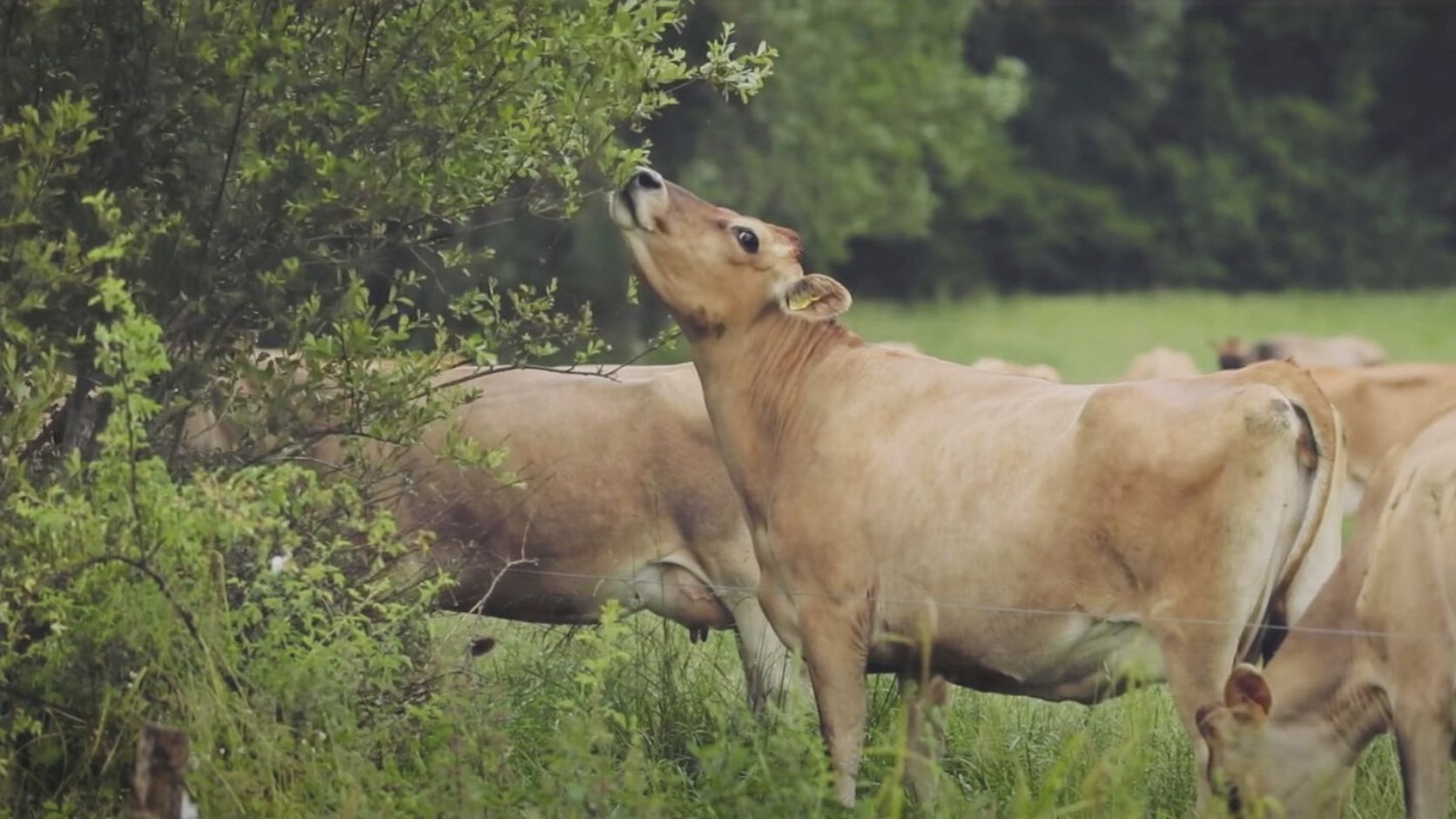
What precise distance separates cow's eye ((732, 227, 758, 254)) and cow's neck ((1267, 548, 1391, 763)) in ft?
6.70

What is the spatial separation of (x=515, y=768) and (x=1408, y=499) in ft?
8.27

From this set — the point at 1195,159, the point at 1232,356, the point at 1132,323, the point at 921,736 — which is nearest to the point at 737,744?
the point at 921,736

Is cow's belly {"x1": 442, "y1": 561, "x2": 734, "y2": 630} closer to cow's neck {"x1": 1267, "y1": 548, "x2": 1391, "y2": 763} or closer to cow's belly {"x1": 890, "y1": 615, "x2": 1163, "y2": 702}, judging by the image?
cow's belly {"x1": 890, "y1": 615, "x2": 1163, "y2": 702}

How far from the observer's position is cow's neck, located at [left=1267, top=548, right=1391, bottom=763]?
6.21 m

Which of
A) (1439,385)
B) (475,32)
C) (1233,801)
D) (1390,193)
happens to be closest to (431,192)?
(475,32)

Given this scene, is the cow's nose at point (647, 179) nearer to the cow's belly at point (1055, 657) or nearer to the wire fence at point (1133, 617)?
the wire fence at point (1133, 617)

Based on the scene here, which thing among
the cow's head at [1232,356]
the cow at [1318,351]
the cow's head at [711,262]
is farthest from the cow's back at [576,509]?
the cow at [1318,351]

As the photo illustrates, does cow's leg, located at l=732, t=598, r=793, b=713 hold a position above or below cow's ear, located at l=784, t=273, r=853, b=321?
below

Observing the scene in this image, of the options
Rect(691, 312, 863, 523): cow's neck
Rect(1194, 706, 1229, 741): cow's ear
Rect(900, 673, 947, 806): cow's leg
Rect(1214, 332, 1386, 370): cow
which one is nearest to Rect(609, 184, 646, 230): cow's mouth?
Rect(691, 312, 863, 523): cow's neck

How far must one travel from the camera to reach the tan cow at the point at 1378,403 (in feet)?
49.0

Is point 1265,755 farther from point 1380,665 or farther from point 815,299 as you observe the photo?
point 815,299

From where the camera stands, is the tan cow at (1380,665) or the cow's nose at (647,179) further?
the cow's nose at (647,179)

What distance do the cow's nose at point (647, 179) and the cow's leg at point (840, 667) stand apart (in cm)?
140

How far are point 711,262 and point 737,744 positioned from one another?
2081mm
